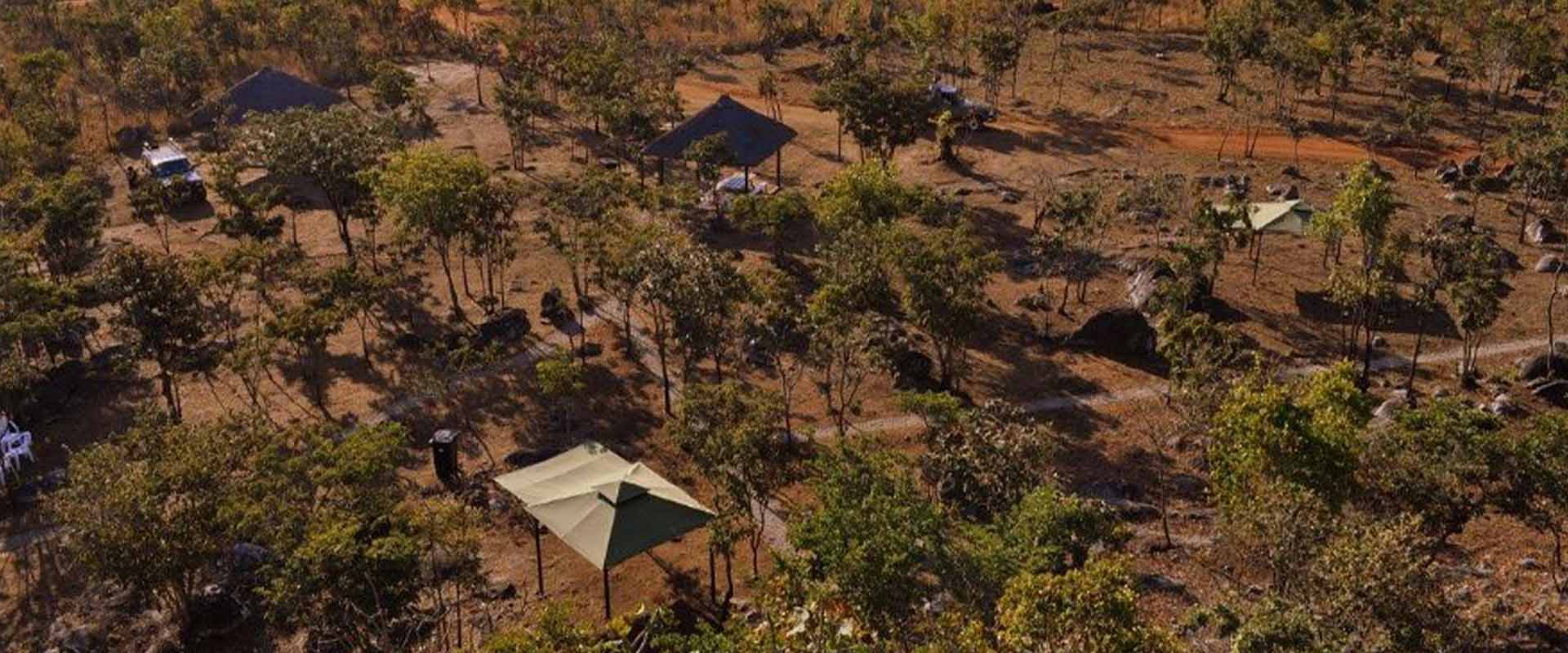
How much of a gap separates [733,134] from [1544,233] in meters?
36.4

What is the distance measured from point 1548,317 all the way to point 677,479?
103 ft

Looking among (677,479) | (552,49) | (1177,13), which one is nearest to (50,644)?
(677,479)

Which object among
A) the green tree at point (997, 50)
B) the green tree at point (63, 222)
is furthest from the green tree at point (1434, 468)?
the green tree at point (63, 222)

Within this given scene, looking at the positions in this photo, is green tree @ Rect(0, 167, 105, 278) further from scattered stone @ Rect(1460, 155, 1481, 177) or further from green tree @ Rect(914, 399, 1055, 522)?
scattered stone @ Rect(1460, 155, 1481, 177)

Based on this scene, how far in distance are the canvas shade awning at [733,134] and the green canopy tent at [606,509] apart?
2786cm

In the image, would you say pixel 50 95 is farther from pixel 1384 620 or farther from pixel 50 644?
pixel 1384 620

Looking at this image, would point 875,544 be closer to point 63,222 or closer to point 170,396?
point 170,396

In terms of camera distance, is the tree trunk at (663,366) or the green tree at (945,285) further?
Answer: the tree trunk at (663,366)

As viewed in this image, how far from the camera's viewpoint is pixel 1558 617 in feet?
88.7

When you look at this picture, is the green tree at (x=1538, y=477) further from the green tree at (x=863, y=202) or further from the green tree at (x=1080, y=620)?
the green tree at (x=863, y=202)

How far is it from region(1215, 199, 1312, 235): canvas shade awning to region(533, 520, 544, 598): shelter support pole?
31.6m

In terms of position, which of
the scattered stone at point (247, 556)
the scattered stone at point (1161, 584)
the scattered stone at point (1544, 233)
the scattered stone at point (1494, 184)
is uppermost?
the scattered stone at point (1494, 184)

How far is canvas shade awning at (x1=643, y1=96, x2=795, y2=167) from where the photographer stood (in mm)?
57094

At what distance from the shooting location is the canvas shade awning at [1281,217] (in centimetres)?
4903
